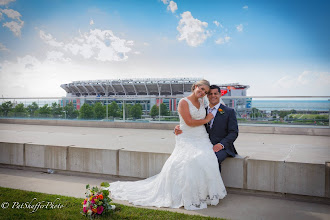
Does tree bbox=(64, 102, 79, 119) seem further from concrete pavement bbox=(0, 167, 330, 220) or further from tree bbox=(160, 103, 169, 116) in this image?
concrete pavement bbox=(0, 167, 330, 220)

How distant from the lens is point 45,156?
5586 millimetres

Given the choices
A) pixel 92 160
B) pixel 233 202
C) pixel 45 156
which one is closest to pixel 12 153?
pixel 45 156

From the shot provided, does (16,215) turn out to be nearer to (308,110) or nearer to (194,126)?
(194,126)

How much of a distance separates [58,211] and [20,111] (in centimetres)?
1110

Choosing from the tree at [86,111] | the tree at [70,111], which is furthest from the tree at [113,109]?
the tree at [70,111]

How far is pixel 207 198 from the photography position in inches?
147

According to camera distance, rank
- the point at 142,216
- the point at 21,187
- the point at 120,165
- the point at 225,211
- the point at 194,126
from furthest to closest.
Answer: the point at 120,165
the point at 21,187
the point at 194,126
the point at 225,211
the point at 142,216

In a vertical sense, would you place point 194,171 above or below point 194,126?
below

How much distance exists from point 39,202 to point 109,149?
A: 1485mm

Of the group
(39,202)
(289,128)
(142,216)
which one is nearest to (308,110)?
(289,128)

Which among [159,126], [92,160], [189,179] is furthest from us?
[159,126]

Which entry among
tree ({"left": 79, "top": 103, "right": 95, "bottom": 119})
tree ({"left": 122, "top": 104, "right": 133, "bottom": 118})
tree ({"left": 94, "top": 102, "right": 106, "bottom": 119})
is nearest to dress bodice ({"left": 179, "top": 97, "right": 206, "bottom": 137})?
tree ({"left": 122, "top": 104, "right": 133, "bottom": 118})

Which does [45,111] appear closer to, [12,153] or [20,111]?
[20,111]

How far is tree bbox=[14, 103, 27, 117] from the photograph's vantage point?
13070 mm
